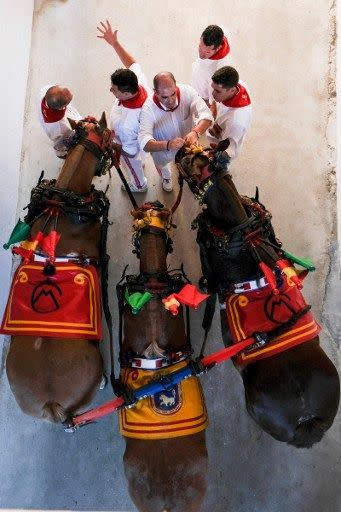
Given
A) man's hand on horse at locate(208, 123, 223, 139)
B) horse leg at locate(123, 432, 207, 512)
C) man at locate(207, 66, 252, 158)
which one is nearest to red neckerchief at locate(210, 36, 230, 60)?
man at locate(207, 66, 252, 158)

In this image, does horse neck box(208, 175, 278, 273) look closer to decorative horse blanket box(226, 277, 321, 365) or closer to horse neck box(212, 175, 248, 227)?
horse neck box(212, 175, 248, 227)

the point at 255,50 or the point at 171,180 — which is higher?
the point at 255,50

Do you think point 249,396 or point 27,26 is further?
point 27,26

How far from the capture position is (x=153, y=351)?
191 cm

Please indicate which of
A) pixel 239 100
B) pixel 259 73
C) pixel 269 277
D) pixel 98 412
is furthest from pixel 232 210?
pixel 259 73

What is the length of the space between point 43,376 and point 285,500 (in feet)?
4.52

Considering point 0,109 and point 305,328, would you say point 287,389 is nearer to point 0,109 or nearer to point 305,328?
point 305,328

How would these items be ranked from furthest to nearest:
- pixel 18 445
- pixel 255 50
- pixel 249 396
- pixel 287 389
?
pixel 255 50
pixel 18 445
pixel 249 396
pixel 287 389

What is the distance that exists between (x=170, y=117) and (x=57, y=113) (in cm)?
54

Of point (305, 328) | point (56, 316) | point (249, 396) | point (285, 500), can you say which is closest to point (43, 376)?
point (56, 316)

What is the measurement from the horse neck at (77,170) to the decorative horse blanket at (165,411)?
885mm

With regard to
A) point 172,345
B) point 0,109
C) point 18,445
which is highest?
A: point 0,109

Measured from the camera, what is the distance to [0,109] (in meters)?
2.58

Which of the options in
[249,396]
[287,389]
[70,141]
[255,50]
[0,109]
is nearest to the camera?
[287,389]
